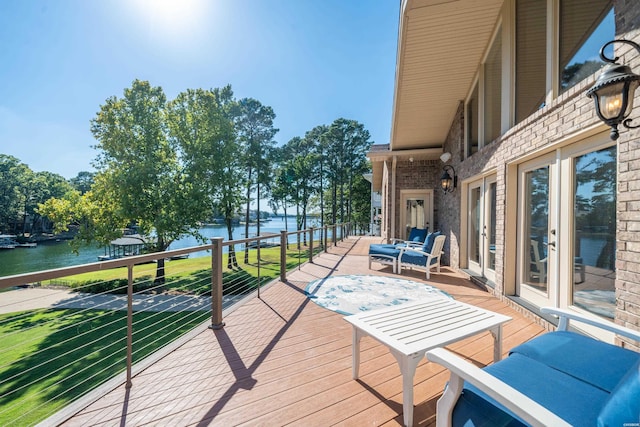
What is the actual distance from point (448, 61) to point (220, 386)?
19.5 feet

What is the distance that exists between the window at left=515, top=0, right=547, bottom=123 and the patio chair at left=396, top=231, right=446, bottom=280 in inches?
104

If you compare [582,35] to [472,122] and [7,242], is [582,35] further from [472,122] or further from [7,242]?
[7,242]

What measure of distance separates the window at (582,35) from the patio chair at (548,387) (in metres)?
2.40

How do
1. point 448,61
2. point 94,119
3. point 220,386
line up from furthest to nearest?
point 94,119 → point 448,61 → point 220,386

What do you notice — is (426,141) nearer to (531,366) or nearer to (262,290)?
(262,290)

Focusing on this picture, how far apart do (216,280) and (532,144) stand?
4003mm

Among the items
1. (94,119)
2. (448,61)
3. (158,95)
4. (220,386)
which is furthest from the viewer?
(158,95)

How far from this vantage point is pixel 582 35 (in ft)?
8.32

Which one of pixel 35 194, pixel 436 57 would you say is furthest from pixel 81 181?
pixel 436 57

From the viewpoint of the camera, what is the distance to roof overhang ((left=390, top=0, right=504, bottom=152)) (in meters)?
3.79

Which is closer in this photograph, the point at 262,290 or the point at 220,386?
the point at 220,386

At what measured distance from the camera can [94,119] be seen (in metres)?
10.6

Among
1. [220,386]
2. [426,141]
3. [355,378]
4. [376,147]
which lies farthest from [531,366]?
[376,147]

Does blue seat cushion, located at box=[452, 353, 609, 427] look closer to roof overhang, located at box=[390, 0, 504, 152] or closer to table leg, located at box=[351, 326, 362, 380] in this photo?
table leg, located at box=[351, 326, 362, 380]
